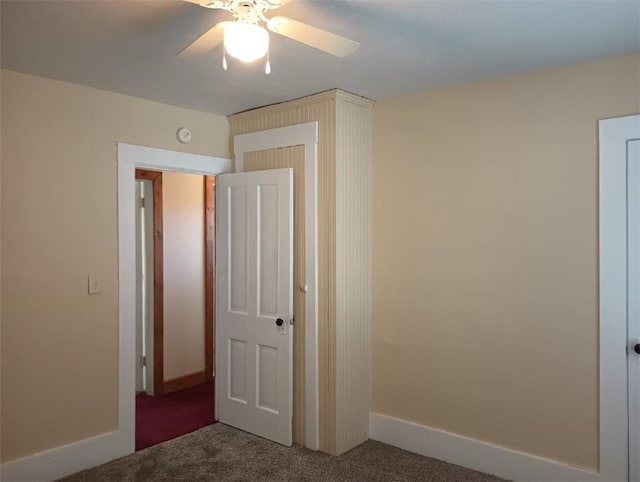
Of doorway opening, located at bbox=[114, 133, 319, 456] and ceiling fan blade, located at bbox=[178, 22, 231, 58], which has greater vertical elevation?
ceiling fan blade, located at bbox=[178, 22, 231, 58]

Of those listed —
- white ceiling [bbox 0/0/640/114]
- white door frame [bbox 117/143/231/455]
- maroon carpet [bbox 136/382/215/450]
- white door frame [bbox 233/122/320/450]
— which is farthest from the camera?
maroon carpet [bbox 136/382/215/450]

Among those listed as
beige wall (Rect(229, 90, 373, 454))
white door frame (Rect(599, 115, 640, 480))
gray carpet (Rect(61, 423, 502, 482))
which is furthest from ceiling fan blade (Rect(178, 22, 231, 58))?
gray carpet (Rect(61, 423, 502, 482))

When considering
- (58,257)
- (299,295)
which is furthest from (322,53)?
(58,257)

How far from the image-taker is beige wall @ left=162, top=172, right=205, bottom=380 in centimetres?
471

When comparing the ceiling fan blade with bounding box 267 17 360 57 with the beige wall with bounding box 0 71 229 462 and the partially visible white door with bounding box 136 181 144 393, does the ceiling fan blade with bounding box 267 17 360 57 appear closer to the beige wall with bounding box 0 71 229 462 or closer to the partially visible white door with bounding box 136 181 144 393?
the beige wall with bounding box 0 71 229 462

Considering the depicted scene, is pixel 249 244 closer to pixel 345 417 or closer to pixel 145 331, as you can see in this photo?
pixel 345 417

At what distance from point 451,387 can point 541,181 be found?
1.42 m

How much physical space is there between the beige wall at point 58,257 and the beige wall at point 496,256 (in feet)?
6.05

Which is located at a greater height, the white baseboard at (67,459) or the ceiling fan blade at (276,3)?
the ceiling fan blade at (276,3)

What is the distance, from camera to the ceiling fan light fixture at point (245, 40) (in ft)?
5.45

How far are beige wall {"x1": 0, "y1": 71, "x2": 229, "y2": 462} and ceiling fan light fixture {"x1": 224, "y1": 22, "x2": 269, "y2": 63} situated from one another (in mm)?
1818

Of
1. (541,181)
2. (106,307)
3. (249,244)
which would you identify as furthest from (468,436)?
(106,307)

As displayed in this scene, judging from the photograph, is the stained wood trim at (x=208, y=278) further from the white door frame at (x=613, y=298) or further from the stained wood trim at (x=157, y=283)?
the white door frame at (x=613, y=298)

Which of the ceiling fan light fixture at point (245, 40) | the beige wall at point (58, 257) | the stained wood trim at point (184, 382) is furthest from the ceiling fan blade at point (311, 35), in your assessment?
the stained wood trim at point (184, 382)
